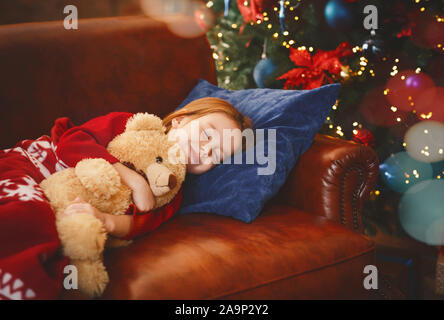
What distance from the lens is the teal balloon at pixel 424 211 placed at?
5.72 ft

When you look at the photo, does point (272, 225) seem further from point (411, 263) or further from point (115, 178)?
point (411, 263)

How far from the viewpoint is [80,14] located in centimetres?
343

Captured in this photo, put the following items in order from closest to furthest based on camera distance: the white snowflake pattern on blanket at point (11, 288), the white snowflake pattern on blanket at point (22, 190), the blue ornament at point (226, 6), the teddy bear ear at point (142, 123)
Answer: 1. the white snowflake pattern on blanket at point (11, 288)
2. the white snowflake pattern on blanket at point (22, 190)
3. the teddy bear ear at point (142, 123)
4. the blue ornament at point (226, 6)

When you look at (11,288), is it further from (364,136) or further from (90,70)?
(364,136)

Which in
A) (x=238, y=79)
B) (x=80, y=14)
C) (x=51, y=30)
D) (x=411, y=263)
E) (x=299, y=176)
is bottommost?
(x=411, y=263)

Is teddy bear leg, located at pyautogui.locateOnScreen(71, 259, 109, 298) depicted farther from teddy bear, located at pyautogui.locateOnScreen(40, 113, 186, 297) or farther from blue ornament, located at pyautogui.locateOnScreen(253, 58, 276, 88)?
blue ornament, located at pyautogui.locateOnScreen(253, 58, 276, 88)

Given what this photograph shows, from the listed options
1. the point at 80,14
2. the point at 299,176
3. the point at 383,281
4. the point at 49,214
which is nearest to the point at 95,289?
the point at 49,214

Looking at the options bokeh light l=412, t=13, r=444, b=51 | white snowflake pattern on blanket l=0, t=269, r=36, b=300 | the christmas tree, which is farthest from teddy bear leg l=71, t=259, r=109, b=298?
bokeh light l=412, t=13, r=444, b=51

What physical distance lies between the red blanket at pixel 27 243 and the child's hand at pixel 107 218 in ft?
0.19

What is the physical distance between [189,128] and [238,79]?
1.09 m

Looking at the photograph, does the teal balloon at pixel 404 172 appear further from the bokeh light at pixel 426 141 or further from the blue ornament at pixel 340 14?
the blue ornament at pixel 340 14

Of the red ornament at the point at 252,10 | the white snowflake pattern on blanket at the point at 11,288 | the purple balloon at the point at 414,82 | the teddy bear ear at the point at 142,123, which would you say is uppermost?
the red ornament at the point at 252,10

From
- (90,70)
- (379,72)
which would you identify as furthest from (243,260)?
(379,72)

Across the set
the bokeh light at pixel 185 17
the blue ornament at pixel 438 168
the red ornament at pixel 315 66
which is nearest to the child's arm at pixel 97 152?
the bokeh light at pixel 185 17
